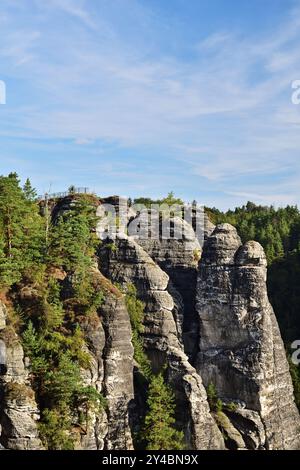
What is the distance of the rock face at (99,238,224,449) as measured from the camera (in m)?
36.9

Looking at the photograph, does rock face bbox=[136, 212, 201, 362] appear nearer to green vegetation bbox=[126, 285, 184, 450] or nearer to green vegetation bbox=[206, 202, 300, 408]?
green vegetation bbox=[126, 285, 184, 450]

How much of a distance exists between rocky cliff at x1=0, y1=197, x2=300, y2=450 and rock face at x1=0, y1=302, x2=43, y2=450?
60 millimetres

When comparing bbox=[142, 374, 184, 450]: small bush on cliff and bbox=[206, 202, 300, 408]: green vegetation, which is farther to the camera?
bbox=[206, 202, 300, 408]: green vegetation

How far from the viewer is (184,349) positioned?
46.4m

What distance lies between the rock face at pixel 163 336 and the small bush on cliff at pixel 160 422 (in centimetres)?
132

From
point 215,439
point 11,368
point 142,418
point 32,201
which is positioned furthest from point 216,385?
point 32,201

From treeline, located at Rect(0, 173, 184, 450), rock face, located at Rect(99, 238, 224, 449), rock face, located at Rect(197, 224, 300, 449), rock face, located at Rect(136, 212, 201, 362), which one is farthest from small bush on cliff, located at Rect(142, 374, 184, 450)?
rock face, located at Rect(136, 212, 201, 362)

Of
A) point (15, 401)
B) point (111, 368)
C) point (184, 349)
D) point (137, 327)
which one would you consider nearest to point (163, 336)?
point (137, 327)

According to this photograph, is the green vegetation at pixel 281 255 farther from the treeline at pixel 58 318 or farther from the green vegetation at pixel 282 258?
the treeline at pixel 58 318

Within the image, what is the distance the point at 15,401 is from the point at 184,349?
19.5 m

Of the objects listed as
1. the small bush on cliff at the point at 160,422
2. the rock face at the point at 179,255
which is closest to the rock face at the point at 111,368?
the small bush on cliff at the point at 160,422

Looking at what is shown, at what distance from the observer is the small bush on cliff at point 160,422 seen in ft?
112

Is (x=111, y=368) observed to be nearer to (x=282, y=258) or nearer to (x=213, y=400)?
(x=213, y=400)

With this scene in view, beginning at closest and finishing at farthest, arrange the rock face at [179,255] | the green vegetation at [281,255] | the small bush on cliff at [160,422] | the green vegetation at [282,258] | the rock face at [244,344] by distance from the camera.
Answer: the small bush on cliff at [160,422] < the rock face at [244,344] < the rock face at [179,255] < the green vegetation at [282,258] < the green vegetation at [281,255]
